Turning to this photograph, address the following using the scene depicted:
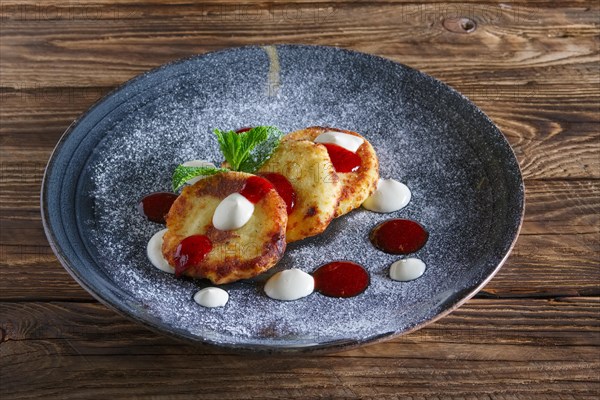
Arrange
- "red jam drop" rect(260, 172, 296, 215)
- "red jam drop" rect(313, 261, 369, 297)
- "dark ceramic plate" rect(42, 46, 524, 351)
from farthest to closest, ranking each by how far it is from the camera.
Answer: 1. "red jam drop" rect(260, 172, 296, 215)
2. "red jam drop" rect(313, 261, 369, 297)
3. "dark ceramic plate" rect(42, 46, 524, 351)

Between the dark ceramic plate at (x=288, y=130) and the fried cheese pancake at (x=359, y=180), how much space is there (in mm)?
48

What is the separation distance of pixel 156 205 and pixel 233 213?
329 mm

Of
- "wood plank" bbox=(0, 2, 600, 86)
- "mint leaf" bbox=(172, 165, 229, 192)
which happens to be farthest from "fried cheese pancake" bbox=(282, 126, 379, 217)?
"wood plank" bbox=(0, 2, 600, 86)

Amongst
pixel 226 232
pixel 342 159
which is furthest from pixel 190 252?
pixel 342 159

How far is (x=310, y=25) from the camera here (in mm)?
3199

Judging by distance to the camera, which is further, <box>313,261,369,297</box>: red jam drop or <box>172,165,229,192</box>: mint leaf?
<box>172,165,229,192</box>: mint leaf

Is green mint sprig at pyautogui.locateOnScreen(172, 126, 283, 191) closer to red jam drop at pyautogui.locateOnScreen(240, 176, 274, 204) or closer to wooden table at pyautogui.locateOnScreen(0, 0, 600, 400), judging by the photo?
red jam drop at pyautogui.locateOnScreen(240, 176, 274, 204)

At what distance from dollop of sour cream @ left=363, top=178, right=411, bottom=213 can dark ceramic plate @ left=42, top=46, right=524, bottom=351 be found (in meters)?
0.02

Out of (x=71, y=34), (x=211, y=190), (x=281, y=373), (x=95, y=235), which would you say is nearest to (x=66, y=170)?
(x=95, y=235)

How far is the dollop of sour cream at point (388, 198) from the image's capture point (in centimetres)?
223

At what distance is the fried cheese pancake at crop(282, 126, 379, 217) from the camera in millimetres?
2180

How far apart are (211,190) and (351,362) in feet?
1.76

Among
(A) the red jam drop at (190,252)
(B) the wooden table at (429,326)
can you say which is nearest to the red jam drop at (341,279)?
(B) the wooden table at (429,326)

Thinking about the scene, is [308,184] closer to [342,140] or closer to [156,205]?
[342,140]
